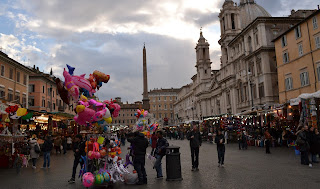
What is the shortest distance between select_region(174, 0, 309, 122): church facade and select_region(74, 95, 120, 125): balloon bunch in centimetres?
1505

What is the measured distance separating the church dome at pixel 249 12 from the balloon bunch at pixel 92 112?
158ft

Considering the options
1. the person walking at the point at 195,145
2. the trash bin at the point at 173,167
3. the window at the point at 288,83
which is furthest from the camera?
the window at the point at 288,83

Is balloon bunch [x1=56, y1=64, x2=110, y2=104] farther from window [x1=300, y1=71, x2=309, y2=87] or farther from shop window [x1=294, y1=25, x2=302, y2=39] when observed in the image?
shop window [x1=294, y1=25, x2=302, y2=39]

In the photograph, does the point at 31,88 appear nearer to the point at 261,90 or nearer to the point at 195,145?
the point at 261,90

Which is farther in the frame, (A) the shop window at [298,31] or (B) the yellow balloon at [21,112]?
(A) the shop window at [298,31]

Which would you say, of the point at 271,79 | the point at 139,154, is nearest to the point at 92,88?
the point at 139,154

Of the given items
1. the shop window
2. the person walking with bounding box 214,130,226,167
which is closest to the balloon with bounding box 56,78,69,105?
the person walking with bounding box 214,130,226,167

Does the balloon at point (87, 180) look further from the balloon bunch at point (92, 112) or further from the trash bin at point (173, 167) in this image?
the trash bin at point (173, 167)

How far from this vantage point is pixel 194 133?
10445 mm

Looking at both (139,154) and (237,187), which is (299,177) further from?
(139,154)

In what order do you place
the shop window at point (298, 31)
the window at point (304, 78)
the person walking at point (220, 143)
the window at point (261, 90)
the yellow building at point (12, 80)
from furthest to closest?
the window at point (261, 90), the shop window at point (298, 31), the yellow building at point (12, 80), the window at point (304, 78), the person walking at point (220, 143)

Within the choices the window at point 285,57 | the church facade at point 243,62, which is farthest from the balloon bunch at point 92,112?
the window at point 285,57

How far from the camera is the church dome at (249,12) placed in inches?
2021

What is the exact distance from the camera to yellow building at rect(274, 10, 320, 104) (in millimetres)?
24656
